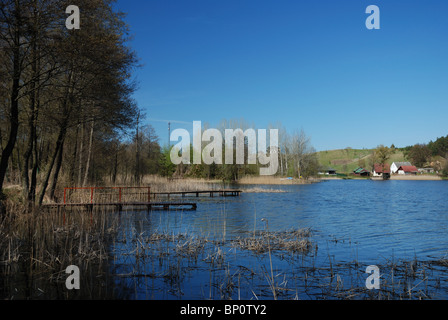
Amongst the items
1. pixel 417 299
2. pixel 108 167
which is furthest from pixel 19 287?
pixel 108 167

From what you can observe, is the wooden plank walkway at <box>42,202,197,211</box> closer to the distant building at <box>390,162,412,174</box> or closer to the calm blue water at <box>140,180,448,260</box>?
the calm blue water at <box>140,180,448,260</box>

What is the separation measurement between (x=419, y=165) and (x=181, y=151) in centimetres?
8417

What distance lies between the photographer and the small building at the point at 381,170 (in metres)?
96.8

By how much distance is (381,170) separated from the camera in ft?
340

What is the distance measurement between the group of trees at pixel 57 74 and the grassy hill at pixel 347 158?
399 feet

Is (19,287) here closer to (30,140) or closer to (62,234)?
(62,234)

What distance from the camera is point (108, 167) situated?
3306cm

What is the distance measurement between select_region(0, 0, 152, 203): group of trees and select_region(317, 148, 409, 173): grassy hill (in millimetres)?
121708

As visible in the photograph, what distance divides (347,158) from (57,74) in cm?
15167

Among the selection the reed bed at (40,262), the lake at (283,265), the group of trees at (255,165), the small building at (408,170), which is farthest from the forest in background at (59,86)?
the small building at (408,170)

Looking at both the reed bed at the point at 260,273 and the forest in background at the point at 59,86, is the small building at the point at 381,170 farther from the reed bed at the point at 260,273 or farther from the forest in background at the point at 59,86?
the reed bed at the point at 260,273

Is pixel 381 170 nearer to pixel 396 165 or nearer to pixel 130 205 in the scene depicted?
pixel 396 165

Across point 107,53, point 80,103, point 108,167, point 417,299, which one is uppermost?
point 107,53
